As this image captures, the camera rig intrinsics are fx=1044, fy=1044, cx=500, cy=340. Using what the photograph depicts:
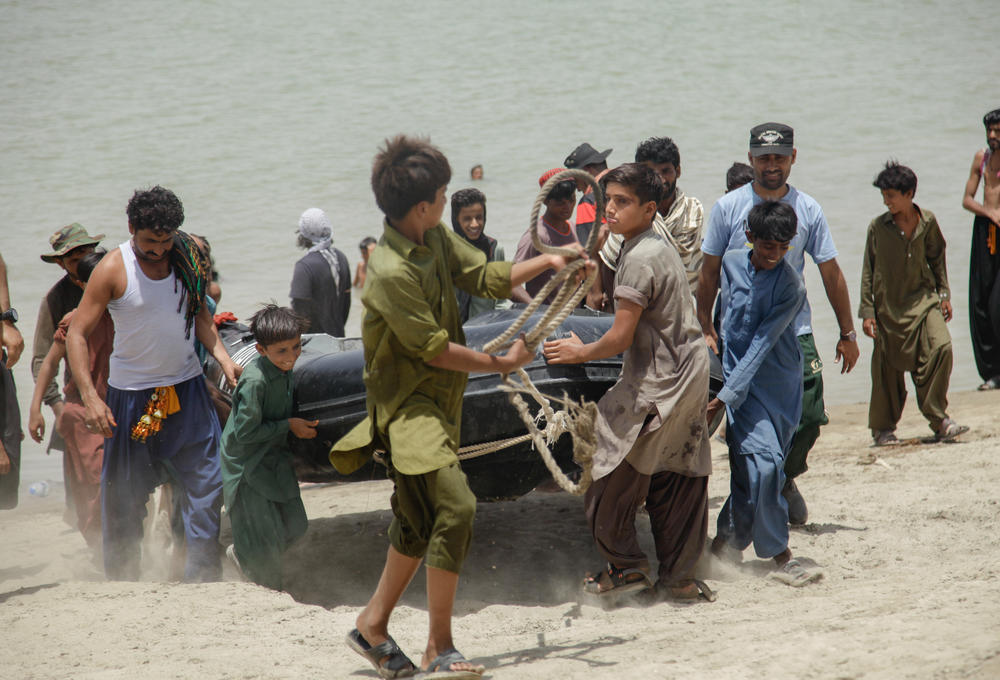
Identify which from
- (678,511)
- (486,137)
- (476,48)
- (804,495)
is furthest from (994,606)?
(476,48)

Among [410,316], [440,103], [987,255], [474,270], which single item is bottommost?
[987,255]

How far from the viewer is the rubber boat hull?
181 inches

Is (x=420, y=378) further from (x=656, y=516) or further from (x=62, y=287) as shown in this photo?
(x=62, y=287)

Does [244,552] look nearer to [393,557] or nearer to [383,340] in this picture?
[393,557]

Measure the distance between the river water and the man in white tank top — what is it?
8584 mm

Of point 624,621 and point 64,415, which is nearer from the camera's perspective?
point 624,621

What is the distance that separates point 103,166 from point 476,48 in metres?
9.95

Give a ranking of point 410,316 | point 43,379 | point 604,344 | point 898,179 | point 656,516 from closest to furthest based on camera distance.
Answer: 1. point 410,316
2. point 604,344
3. point 656,516
4. point 43,379
5. point 898,179

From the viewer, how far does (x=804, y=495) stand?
591cm

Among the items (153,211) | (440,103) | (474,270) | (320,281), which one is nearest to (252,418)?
(153,211)

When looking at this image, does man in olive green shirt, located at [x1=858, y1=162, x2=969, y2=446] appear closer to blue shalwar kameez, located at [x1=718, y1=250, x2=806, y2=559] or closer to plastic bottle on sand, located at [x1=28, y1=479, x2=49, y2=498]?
blue shalwar kameez, located at [x1=718, y1=250, x2=806, y2=559]

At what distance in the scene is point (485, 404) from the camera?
458cm

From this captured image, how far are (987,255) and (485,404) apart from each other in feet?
17.3

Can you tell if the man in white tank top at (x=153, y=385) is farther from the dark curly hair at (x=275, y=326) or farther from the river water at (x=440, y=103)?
the river water at (x=440, y=103)
